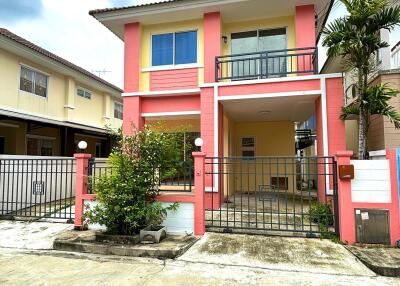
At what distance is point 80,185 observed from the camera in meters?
7.57

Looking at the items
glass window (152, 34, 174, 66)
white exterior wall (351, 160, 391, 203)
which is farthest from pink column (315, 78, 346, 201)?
glass window (152, 34, 174, 66)

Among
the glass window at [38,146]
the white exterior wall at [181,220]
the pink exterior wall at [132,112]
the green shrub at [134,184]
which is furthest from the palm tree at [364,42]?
the glass window at [38,146]

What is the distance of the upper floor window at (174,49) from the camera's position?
1102 centimetres

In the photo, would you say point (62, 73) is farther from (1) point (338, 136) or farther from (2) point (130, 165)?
(1) point (338, 136)

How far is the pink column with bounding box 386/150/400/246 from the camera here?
5867 mm

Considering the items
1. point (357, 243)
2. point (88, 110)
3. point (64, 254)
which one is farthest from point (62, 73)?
point (357, 243)

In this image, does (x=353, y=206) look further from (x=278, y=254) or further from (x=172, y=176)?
(x=172, y=176)

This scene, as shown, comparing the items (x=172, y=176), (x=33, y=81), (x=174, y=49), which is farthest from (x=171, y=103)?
(x=33, y=81)

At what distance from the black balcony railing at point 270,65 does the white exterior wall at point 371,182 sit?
14.2ft

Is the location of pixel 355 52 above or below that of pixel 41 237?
above

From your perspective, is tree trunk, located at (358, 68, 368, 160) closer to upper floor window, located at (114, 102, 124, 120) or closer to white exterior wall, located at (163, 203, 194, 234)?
white exterior wall, located at (163, 203, 194, 234)

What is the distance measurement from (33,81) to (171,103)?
7619 mm

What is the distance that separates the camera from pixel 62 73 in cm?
1542

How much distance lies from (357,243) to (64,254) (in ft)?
20.2
